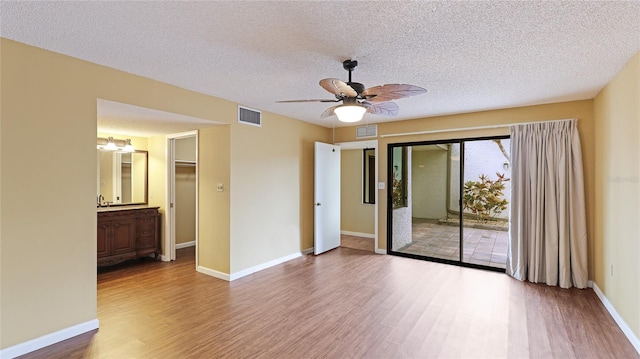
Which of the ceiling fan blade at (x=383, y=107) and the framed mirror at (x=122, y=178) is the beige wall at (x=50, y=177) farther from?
the framed mirror at (x=122, y=178)

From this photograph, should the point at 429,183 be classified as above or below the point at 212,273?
above

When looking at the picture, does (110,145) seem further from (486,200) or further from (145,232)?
(486,200)

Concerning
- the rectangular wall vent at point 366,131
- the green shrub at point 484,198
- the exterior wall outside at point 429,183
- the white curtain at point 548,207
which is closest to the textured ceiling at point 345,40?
the white curtain at point 548,207

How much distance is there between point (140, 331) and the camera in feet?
8.80

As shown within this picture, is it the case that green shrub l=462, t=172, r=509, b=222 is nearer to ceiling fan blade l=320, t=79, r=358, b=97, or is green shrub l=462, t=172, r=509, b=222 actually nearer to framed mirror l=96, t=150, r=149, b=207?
ceiling fan blade l=320, t=79, r=358, b=97

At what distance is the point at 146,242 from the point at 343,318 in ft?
12.1

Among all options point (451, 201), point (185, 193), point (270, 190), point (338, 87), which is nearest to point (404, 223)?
point (451, 201)

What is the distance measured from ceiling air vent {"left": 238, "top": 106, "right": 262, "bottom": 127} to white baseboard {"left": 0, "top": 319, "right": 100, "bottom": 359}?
2820 mm

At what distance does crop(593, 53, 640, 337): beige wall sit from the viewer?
99.2 inches

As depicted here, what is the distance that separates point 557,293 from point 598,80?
2489 mm

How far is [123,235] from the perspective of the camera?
15.1ft

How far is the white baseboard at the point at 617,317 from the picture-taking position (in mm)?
2450

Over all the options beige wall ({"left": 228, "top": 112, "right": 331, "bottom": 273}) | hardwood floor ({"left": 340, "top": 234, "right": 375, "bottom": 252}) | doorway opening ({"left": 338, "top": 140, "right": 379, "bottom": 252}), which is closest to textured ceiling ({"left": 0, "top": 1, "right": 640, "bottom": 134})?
beige wall ({"left": 228, "top": 112, "right": 331, "bottom": 273})

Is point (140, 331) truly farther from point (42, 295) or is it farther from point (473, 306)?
point (473, 306)
